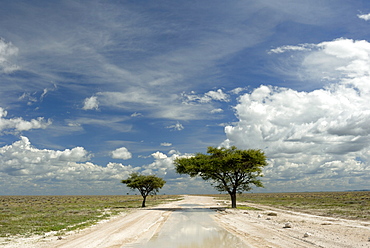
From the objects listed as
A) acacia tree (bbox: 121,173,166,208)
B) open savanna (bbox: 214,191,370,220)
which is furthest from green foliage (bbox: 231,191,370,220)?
acacia tree (bbox: 121,173,166,208)

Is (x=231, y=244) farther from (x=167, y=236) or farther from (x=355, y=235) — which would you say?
(x=355, y=235)

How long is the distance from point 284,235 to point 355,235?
15.1 ft

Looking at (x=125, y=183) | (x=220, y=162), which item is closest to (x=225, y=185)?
(x=220, y=162)

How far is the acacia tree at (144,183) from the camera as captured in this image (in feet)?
198

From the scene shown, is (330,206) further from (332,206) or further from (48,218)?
(48,218)

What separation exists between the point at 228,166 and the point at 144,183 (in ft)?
69.6

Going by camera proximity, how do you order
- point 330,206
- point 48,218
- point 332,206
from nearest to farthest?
point 48,218 → point 332,206 → point 330,206

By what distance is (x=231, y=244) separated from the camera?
1592 cm

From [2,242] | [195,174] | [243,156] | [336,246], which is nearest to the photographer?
[336,246]

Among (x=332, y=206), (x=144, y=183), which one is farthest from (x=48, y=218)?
(x=332, y=206)

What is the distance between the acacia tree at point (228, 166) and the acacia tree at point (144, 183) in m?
9.45

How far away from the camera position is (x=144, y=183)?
60.4 metres

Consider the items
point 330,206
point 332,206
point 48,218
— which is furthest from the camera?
point 330,206

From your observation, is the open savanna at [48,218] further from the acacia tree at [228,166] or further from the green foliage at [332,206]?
the green foliage at [332,206]
